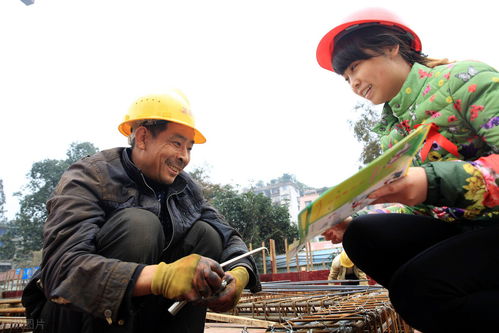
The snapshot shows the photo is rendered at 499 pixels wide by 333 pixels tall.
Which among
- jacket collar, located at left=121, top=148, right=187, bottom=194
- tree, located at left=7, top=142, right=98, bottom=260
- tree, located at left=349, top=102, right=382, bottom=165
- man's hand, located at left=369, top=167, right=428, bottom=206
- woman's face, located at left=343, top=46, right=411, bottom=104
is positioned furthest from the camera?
tree, located at left=7, top=142, right=98, bottom=260

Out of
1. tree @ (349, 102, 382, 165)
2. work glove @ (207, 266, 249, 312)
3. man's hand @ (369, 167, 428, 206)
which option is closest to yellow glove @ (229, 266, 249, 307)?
work glove @ (207, 266, 249, 312)

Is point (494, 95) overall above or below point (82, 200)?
above

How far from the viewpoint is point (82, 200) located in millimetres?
1286

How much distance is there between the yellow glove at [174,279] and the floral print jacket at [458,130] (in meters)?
0.75

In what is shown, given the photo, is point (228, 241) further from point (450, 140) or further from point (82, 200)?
point (450, 140)

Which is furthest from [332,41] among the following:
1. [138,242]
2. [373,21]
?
[138,242]

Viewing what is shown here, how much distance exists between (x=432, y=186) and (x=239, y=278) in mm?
842

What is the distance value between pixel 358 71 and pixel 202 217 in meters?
1.04

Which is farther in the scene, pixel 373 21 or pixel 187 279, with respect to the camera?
pixel 373 21

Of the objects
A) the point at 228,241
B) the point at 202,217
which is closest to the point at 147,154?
the point at 202,217

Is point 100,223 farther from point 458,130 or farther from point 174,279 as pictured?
point 458,130

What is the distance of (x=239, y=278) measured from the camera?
4.65 feet

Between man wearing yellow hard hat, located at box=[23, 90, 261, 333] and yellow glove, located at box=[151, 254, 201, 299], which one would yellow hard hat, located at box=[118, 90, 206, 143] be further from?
yellow glove, located at box=[151, 254, 201, 299]

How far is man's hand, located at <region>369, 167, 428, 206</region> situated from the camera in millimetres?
927
